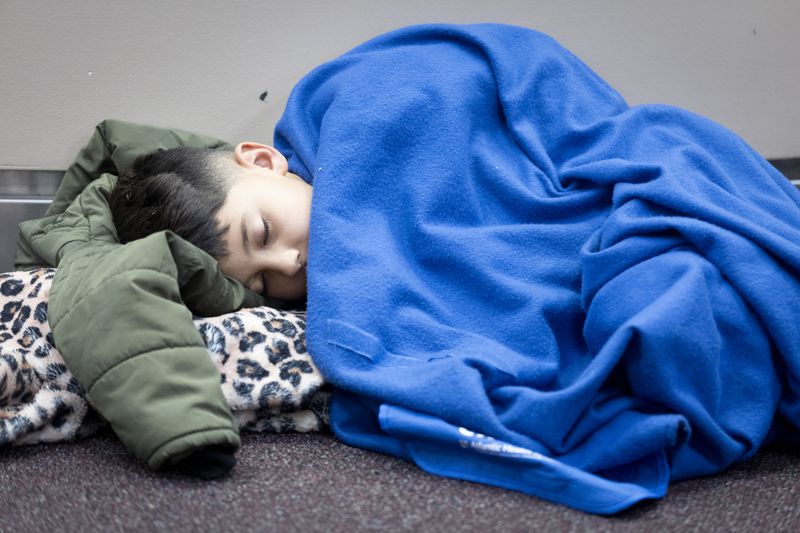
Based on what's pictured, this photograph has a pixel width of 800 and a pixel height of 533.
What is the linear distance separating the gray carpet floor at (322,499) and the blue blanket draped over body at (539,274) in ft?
0.07

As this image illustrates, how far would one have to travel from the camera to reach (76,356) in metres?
0.70

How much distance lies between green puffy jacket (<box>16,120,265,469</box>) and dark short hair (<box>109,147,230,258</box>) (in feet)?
0.25

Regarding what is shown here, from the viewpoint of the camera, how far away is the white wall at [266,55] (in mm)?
1131

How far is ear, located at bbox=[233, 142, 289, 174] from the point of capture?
102 cm

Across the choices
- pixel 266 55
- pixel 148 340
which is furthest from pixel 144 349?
pixel 266 55

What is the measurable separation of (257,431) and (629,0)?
945 mm

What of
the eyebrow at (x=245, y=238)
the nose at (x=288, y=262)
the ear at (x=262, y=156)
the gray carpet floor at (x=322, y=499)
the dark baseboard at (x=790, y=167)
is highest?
the ear at (x=262, y=156)

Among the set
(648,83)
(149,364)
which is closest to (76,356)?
(149,364)

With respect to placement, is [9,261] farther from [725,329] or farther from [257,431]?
[725,329]

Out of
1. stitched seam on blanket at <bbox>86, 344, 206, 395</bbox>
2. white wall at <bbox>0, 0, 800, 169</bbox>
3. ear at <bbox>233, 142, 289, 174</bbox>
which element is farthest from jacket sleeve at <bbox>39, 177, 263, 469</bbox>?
white wall at <bbox>0, 0, 800, 169</bbox>

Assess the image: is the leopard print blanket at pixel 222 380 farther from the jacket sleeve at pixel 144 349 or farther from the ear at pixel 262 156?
the ear at pixel 262 156

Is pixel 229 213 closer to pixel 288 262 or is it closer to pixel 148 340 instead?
pixel 288 262

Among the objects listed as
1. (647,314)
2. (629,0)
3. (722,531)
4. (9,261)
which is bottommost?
(9,261)

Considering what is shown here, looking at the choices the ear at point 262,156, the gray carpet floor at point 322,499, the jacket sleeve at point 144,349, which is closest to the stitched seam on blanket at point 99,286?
the jacket sleeve at point 144,349
